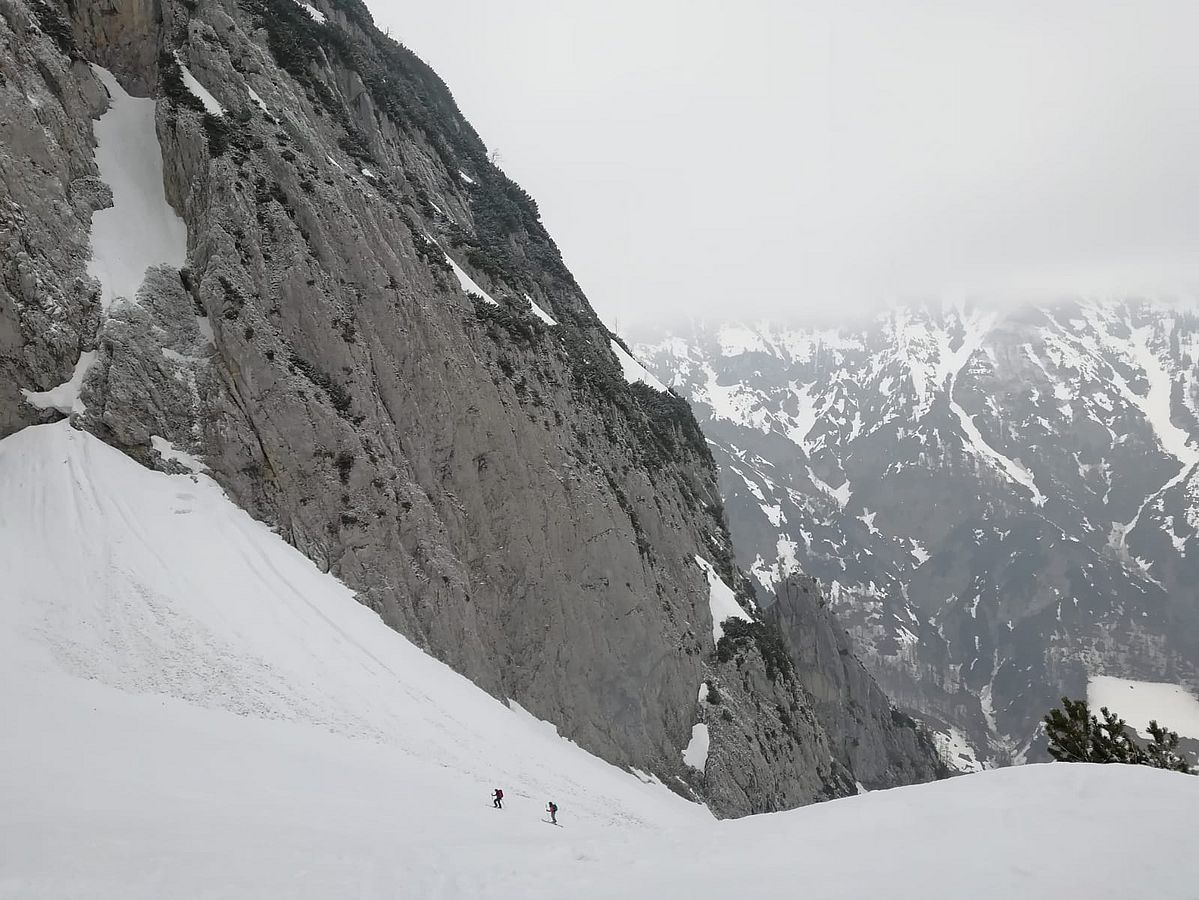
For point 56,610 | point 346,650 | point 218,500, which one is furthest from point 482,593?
point 56,610

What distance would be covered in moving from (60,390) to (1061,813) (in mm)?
27497

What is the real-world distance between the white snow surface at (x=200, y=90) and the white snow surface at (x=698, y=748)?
39806 millimetres

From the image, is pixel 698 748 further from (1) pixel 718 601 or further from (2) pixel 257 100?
(2) pixel 257 100

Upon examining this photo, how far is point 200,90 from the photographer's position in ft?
93.2

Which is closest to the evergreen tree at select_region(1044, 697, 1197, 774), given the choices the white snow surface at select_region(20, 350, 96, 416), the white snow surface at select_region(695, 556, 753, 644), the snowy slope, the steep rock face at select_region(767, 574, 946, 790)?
the snowy slope

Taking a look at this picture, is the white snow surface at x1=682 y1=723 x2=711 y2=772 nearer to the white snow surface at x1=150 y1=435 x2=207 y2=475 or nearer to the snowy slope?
the snowy slope

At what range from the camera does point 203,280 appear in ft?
81.2

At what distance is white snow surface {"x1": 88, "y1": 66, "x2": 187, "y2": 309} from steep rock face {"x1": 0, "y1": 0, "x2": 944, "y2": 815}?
1.71 ft

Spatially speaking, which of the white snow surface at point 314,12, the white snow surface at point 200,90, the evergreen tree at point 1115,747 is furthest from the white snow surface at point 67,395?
the white snow surface at point 314,12

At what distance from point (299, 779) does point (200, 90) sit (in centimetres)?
2910

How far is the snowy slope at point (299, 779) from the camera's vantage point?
27.4 feet

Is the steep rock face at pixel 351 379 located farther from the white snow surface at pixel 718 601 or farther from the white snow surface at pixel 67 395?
the white snow surface at pixel 718 601

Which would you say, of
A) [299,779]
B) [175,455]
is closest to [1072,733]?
[299,779]

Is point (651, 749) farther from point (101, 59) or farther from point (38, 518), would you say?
point (101, 59)
